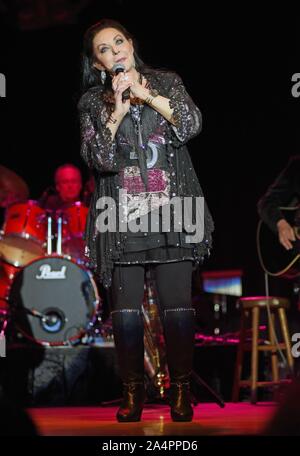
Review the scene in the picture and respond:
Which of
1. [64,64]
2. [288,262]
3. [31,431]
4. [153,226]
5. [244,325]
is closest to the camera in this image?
[31,431]

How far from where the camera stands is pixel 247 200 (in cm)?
691

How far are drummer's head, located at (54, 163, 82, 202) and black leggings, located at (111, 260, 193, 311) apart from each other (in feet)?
13.1

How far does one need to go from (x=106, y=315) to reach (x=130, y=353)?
3.85 metres

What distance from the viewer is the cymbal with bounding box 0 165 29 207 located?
22.2ft

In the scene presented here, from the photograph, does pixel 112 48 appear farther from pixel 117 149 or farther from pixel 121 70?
pixel 117 149

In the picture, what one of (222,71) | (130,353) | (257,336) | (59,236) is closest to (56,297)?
(59,236)

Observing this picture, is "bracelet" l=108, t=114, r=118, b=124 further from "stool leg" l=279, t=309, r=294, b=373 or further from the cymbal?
the cymbal

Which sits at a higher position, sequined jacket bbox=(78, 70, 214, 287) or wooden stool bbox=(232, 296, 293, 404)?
sequined jacket bbox=(78, 70, 214, 287)

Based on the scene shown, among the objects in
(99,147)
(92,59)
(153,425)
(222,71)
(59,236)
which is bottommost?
(153,425)

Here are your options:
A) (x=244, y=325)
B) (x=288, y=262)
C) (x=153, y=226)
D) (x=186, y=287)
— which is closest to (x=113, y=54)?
(x=153, y=226)

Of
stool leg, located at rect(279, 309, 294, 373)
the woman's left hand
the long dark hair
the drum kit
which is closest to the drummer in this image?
the drum kit

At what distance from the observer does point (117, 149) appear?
2.94m

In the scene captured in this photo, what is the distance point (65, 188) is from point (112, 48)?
162 inches

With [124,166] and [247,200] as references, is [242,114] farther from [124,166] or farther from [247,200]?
[124,166]
